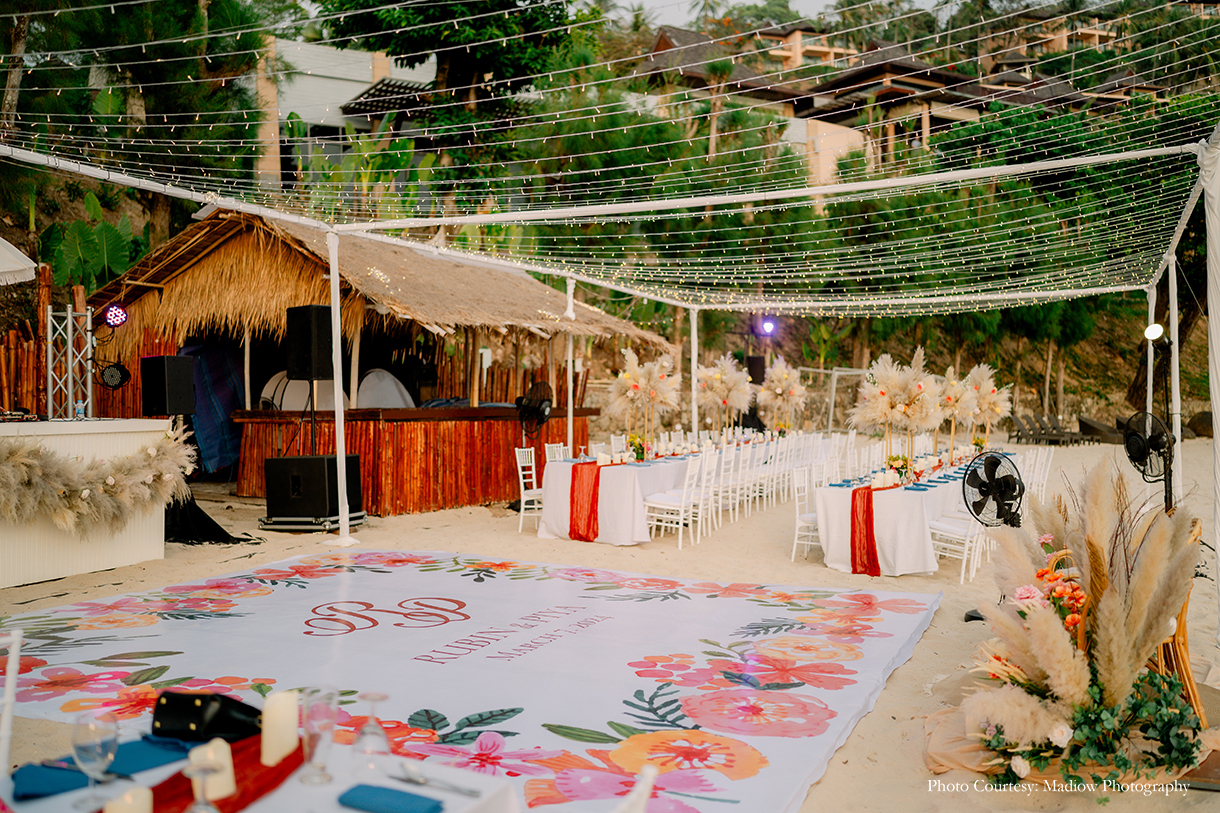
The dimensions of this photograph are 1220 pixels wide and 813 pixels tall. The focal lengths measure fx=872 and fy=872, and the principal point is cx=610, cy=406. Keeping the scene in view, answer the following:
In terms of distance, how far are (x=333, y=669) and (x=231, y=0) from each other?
18.2 m

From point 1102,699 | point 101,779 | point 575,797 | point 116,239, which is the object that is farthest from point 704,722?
point 116,239

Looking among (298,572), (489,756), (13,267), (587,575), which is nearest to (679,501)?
(587,575)

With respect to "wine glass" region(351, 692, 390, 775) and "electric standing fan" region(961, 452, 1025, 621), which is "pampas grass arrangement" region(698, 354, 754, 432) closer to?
"electric standing fan" region(961, 452, 1025, 621)

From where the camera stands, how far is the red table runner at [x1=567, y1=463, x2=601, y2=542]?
9078 millimetres

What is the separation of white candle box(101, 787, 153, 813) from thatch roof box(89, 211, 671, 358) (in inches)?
351

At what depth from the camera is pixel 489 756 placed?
3.43m

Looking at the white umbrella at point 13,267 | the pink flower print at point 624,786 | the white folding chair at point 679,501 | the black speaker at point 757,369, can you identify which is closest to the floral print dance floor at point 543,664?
the pink flower print at point 624,786

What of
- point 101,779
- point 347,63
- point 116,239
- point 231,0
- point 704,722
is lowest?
point 704,722

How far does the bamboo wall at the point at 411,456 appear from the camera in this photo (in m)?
10.7

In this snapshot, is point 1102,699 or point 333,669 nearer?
point 1102,699

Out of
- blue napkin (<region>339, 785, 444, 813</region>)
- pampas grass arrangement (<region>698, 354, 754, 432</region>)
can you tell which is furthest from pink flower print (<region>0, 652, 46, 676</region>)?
pampas grass arrangement (<region>698, 354, 754, 432</region>)

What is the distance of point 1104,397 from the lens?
31859 millimetres

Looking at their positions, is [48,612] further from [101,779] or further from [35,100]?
[35,100]

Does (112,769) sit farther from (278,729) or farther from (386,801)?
(386,801)
